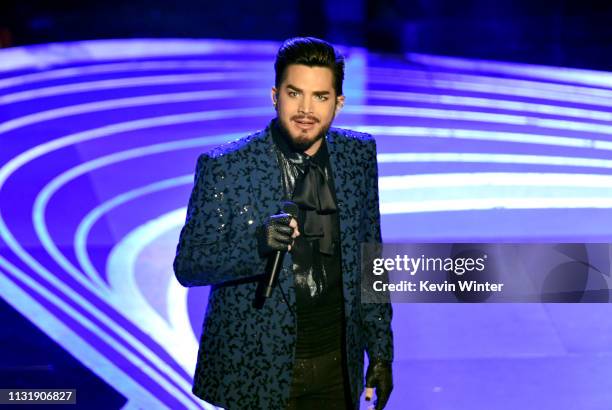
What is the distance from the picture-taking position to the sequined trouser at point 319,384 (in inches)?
85.7

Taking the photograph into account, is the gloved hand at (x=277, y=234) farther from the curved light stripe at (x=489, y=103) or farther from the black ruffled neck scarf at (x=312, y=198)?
the curved light stripe at (x=489, y=103)

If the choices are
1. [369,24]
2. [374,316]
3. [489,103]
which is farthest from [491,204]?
[374,316]

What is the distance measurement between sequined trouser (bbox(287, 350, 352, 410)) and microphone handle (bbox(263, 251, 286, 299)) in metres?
0.26

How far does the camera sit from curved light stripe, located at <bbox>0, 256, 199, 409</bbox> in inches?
139

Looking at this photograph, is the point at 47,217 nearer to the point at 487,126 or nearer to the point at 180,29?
the point at 180,29

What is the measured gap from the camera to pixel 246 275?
2.10 meters

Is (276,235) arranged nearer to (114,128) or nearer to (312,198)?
(312,198)

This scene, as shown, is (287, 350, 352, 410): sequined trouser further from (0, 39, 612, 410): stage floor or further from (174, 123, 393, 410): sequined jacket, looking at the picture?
(0, 39, 612, 410): stage floor

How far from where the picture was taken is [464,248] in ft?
11.5

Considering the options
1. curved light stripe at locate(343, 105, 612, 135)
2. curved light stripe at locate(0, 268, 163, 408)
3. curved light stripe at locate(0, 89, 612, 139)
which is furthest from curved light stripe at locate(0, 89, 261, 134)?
curved light stripe at locate(0, 268, 163, 408)

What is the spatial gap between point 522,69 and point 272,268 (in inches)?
157

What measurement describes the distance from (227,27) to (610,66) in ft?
6.87

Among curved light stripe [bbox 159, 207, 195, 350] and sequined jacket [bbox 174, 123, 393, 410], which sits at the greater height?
sequined jacket [bbox 174, 123, 393, 410]

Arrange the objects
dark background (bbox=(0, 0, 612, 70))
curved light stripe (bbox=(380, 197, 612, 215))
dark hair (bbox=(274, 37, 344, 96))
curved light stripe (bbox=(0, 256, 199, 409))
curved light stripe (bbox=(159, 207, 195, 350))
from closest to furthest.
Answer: dark hair (bbox=(274, 37, 344, 96)) < curved light stripe (bbox=(0, 256, 199, 409)) < curved light stripe (bbox=(159, 207, 195, 350)) < curved light stripe (bbox=(380, 197, 612, 215)) < dark background (bbox=(0, 0, 612, 70))
